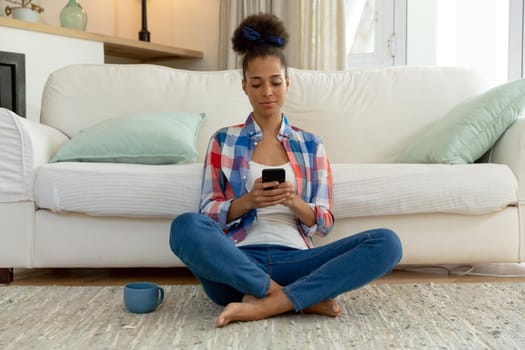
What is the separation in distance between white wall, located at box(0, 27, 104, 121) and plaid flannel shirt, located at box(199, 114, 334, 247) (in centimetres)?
205

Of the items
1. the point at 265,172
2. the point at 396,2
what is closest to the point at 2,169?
the point at 265,172

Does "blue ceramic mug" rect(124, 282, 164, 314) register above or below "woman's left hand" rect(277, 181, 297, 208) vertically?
below

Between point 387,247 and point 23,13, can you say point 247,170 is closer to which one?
point 387,247

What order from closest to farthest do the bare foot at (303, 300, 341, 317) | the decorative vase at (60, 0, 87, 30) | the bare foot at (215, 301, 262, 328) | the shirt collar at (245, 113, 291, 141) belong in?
1. the bare foot at (215, 301, 262, 328)
2. the bare foot at (303, 300, 341, 317)
3. the shirt collar at (245, 113, 291, 141)
4. the decorative vase at (60, 0, 87, 30)

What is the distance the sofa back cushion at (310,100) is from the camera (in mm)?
2787

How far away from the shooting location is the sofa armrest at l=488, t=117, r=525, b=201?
234cm

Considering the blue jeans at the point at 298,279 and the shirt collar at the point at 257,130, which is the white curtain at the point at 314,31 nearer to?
the shirt collar at the point at 257,130

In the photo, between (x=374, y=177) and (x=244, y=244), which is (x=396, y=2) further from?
(x=244, y=244)

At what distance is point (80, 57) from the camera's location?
3.98m

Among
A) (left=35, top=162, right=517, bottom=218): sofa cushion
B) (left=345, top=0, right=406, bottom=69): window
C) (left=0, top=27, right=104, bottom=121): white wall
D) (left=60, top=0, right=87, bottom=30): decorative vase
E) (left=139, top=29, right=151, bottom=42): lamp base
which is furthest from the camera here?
(left=139, top=29, right=151, bottom=42): lamp base

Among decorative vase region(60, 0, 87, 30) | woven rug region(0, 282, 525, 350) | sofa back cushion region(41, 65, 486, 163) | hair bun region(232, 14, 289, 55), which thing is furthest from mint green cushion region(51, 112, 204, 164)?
decorative vase region(60, 0, 87, 30)

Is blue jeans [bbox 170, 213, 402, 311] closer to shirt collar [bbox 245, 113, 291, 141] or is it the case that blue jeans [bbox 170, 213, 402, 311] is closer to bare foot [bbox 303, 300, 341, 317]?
bare foot [bbox 303, 300, 341, 317]

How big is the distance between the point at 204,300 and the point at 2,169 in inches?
32.5

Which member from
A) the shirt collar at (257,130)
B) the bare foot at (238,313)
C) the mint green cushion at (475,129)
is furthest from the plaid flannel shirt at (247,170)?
the mint green cushion at (475,129)
